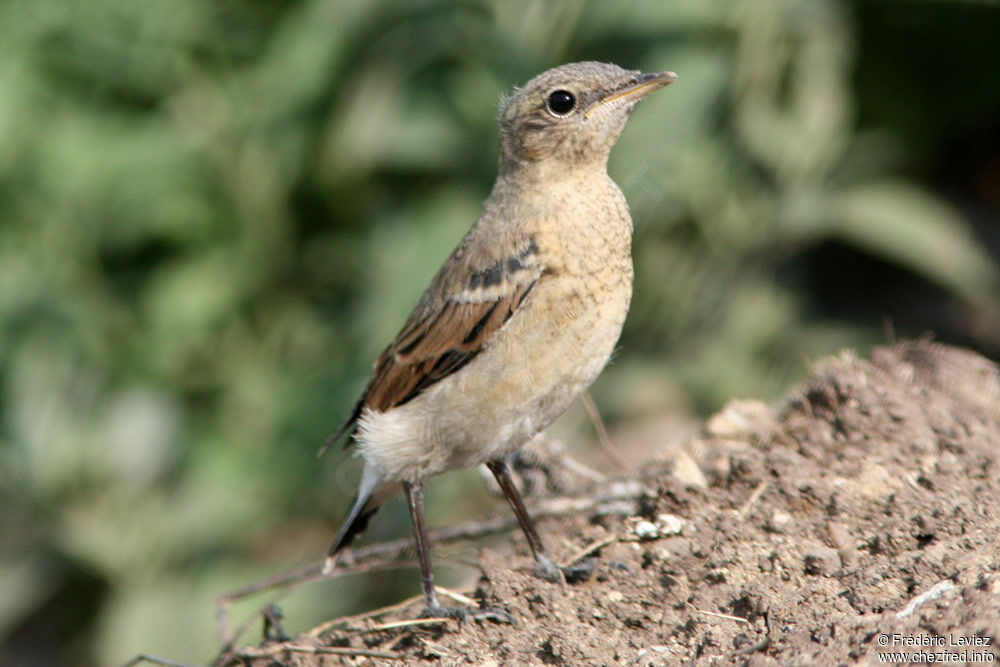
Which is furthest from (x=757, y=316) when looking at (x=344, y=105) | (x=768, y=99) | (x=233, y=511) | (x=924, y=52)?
(x=233, y=511)

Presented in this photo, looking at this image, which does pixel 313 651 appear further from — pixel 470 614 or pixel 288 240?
pixel 288 240

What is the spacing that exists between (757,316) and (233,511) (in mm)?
3299

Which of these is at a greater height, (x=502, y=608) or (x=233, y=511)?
(x=233, y=511)

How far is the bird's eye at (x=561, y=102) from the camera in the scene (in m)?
4.07

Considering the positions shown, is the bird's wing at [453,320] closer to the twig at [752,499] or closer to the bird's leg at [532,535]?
the bird's leg at [532,535]

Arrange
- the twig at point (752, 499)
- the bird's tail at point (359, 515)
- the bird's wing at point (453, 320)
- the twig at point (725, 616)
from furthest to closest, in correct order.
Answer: the bird's tail at point (359, 515)
the bird's wing at point (453, 320)
the twig at point (752, 499)
the twig at point (725, 616)

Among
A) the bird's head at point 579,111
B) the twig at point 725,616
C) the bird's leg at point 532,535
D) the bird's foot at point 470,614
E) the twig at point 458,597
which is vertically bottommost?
the twig at point 725,616

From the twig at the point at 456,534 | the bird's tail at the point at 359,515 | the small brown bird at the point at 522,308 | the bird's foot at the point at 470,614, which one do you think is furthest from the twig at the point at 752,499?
the bird's tail at the point at 359,515

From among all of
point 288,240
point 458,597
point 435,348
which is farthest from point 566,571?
point 288,240

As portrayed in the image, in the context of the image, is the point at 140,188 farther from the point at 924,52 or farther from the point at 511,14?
the point at 924,52

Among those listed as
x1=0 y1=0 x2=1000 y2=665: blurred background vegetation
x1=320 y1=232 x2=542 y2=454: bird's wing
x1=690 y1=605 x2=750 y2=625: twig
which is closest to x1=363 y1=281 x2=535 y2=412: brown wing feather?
x1=320 y1=232 x2=542 y2=454: bird's wing

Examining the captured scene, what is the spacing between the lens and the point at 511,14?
6758mm

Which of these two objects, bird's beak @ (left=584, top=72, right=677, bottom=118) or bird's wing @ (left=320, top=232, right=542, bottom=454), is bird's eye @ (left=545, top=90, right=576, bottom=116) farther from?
bird's wing @ (left=320, top=232, right=542, bottom=454)

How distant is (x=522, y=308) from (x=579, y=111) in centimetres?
71
